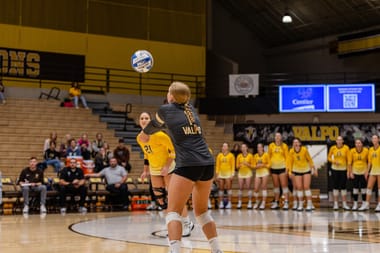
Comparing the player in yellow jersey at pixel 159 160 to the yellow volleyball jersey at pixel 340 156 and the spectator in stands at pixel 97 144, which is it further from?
the spectator in stands at pixel 97 144

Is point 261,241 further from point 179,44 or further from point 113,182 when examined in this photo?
point 179,44

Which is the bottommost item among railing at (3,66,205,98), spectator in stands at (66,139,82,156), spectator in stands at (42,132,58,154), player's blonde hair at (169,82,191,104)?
spectator in stands at (66,139,82,156)

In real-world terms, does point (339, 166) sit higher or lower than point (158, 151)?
lower

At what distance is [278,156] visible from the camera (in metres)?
17.9

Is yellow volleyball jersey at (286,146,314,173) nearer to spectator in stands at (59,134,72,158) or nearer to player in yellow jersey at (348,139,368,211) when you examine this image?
player in yellow jersey at (348,139,368,211)

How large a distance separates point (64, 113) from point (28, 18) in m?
5.84

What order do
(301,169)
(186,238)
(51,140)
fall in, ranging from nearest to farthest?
(186,238) → (301,169) → (51,140)

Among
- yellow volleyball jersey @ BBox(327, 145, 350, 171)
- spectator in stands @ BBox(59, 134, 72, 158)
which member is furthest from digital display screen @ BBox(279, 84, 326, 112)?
spectator in stands @ BBox(59, 134, 72, 158)

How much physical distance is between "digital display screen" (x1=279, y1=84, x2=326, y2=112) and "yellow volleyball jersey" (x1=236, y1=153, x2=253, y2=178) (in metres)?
5.58

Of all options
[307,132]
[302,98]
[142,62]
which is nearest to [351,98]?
[302,98]

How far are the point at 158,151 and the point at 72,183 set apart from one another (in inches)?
277

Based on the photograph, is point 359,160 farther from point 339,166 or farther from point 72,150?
point 72,150

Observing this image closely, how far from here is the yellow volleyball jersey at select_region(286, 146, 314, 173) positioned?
17109 mm

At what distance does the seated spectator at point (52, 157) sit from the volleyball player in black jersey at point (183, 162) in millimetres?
12962
